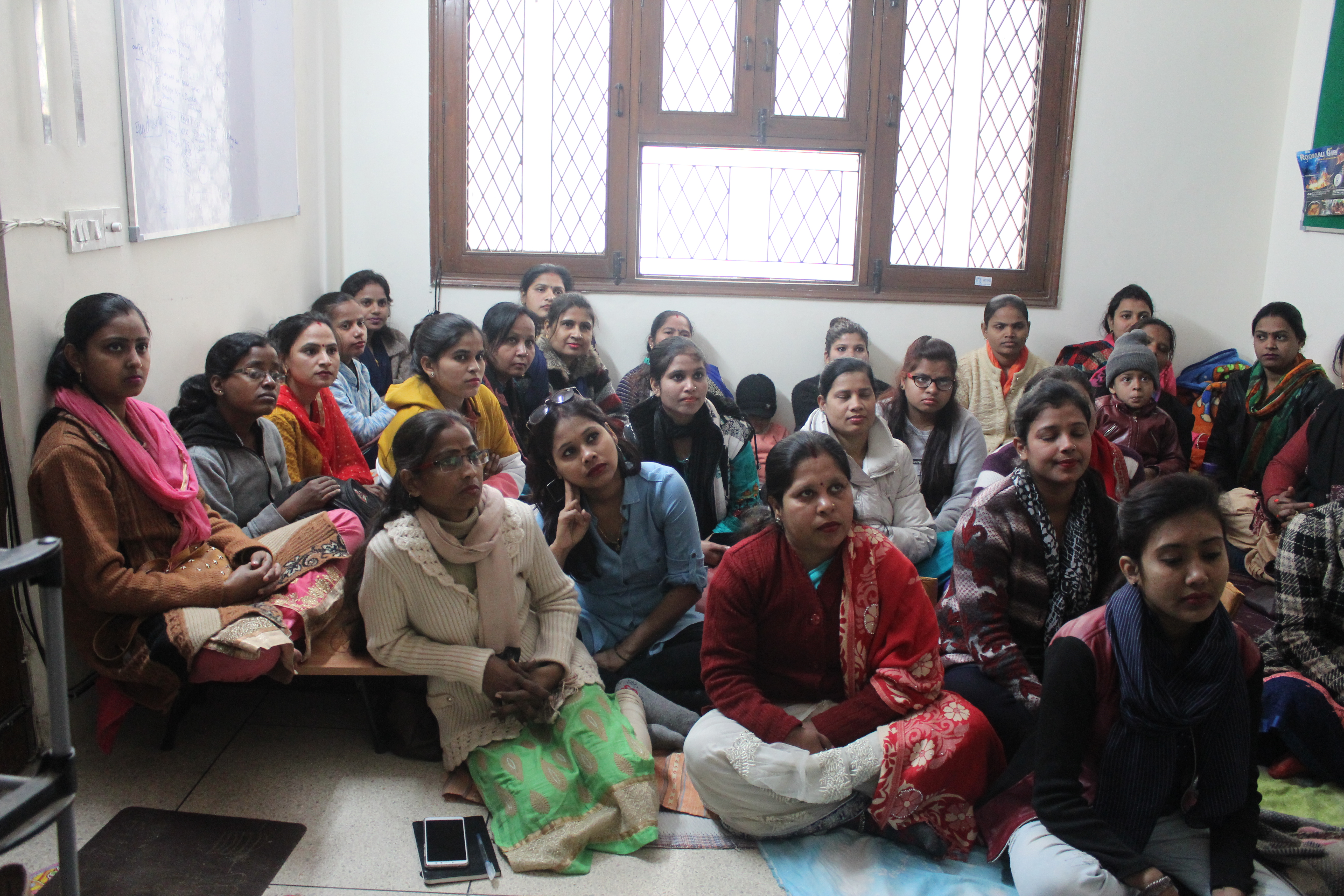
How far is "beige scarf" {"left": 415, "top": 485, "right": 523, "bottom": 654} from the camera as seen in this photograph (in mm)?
2330

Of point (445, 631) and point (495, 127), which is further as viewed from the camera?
point (495, 127)

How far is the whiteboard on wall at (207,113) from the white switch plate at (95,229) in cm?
6

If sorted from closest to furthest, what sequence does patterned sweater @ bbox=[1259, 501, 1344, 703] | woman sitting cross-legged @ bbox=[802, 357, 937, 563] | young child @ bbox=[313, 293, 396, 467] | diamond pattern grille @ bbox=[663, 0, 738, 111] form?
patterned sweater @ bbox=[1259, 501, 1344, 703], woman sitting cross-legged @ bbox=[802, 357, 937, 563], young child @ bbox=[313, 293, 396, 467], diamond pattern grille @ bbox=[663, 0, 738, 111]

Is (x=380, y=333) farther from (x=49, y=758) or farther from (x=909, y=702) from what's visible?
(x=49, y=758)

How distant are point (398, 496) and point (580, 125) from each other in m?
2.98

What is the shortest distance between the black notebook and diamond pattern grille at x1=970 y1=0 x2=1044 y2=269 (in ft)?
12.6

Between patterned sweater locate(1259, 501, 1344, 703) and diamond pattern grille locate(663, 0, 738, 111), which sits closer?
patterned sweater locate(1259, 501, 1344, 703)

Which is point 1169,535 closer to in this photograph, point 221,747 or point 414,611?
point 414,611

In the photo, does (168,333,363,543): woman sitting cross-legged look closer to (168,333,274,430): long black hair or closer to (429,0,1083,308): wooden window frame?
(168,333,274,430): long black hair

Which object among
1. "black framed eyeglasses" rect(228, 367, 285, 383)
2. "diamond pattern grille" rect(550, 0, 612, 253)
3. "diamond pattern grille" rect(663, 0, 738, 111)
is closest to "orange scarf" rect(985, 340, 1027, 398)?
"diamond pattern grille" rect(663, 0, 738, 111)

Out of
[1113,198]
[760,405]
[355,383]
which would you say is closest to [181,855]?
[355,383]

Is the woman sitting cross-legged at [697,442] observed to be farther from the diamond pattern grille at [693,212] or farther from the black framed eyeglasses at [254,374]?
the diamond pattern grille at [693,212]

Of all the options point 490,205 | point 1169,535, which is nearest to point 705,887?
point 1169,535

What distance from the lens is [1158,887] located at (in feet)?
5.75
